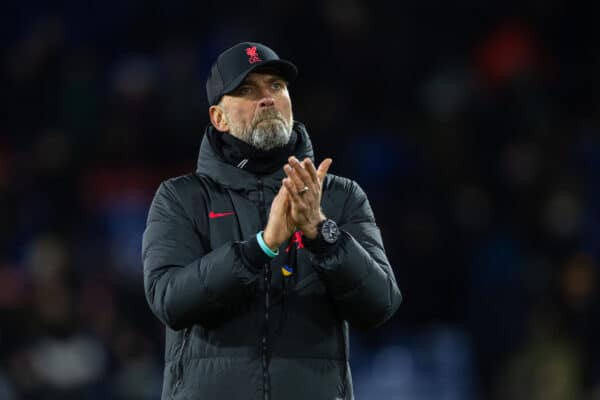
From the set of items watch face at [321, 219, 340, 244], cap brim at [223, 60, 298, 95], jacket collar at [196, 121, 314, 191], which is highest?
cap brim at [223, 60, 298, 95]

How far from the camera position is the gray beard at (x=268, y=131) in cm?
340

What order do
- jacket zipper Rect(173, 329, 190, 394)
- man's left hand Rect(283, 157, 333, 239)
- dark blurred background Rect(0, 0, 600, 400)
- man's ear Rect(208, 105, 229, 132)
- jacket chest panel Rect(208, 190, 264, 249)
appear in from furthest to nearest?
dark blurred background Rect(0, 0, 600, 400), man's ear Rect(208, 105, 229, 132), jacket chest panel Rect(208, 190, 264, 249), jacket zipper Rect(173, 329, 190, 394), man's left hand Rect(283, 157, 333, 239)

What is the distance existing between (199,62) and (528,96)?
9.03ft

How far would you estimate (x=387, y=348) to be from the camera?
798 centimetres

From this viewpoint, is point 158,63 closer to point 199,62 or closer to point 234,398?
point 199,62

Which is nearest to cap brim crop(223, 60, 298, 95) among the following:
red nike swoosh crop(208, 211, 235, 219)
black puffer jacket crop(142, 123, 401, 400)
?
black puffer jacket crop(142, 123, 401, 400)

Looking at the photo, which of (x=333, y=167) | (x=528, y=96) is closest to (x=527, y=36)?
(x=528, y=96)

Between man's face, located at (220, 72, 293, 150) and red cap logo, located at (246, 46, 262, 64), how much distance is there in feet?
0.17

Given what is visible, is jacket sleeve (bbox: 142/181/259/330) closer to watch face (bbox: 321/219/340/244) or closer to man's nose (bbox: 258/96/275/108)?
watch face (bbox: 321/219/340/244)

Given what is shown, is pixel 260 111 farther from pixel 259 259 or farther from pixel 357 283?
pixel 357 283

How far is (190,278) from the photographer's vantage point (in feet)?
10.3

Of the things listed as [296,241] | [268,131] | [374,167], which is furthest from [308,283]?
[374,167]

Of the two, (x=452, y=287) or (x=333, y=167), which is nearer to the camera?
(x=452, y=287)

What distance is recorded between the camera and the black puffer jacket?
3.13 m
